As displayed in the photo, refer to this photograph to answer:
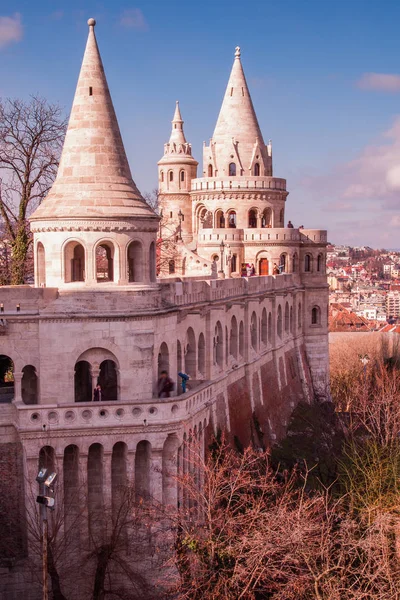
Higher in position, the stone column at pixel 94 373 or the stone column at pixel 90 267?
the stone column at pixel 90 267

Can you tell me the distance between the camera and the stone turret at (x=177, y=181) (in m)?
50.5

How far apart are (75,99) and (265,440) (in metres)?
17.5

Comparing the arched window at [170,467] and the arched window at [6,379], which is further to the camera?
the arched window at [6,379]

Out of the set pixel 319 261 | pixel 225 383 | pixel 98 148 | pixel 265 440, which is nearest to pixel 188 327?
pixel 225 383

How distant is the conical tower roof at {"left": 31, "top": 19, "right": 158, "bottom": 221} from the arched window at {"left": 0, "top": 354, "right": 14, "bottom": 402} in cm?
483

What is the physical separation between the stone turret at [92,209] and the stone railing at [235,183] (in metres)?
23.0

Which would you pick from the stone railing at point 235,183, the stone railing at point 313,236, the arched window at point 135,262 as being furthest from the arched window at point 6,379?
the stone railing at point 313,236

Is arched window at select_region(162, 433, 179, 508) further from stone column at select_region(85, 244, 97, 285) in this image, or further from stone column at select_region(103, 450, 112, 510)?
stone column at select_region(85, 244, 97, 285)

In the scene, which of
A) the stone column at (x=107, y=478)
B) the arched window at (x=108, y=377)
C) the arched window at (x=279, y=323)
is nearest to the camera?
the stone column at (x=107, y=478)

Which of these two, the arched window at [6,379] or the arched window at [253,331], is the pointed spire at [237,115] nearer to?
the arched window at [253,331]

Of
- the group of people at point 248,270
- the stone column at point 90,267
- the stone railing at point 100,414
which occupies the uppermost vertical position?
the stone column at point 90,267

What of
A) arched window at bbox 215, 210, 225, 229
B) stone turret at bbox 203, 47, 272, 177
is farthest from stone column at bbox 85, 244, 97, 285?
stone turret at bbox 203, 47, 272, 177

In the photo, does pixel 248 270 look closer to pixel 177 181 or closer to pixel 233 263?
pixel 233 263

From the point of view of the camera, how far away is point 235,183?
48031 mm
